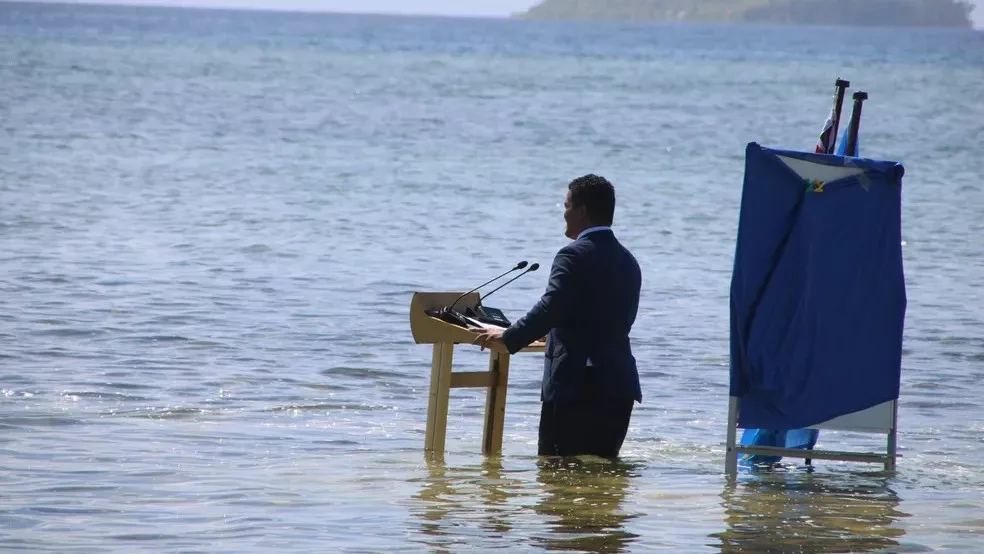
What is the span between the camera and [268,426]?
30.9 ft

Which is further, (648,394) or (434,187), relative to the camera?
(434,187)

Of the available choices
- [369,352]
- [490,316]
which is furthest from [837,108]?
[369,352]

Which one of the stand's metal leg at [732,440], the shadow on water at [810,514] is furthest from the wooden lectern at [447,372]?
the shadow on water at [810,514]

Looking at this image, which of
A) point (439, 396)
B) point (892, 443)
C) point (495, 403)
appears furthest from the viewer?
point (495, 403)

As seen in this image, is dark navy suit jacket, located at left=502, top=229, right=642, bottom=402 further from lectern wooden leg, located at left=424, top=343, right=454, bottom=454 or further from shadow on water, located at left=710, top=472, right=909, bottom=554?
shadow on water, located at left=710, top=472, right=909, bottom=554

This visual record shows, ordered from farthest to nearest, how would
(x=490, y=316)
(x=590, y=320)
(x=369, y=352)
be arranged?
(x=369, y=352) → (x=490, y=316) → (x=590, y=320)

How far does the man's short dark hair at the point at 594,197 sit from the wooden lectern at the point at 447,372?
2.46 feet

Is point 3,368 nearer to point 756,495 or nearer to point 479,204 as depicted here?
point 756,495

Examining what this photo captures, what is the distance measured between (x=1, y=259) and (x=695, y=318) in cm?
715

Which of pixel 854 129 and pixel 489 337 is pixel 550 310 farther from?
pixel 854 129

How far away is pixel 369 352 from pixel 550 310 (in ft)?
16.8

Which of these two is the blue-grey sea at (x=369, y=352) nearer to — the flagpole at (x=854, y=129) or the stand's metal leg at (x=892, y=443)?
the stand's metal leg at (x=892, y=443)

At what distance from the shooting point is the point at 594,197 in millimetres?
7219

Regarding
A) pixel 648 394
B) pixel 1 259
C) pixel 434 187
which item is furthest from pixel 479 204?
pixel 648 394
